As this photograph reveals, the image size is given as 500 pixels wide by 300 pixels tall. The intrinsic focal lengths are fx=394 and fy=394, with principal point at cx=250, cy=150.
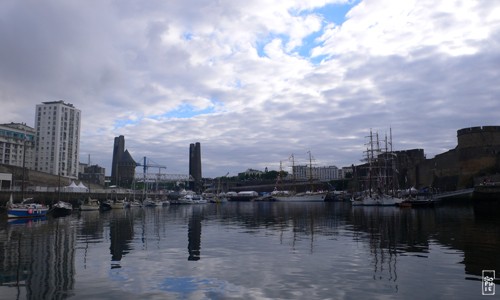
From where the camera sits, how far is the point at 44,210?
1981 inches

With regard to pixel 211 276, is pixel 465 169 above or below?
above

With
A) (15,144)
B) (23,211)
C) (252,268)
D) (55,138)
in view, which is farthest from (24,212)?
(55,138)

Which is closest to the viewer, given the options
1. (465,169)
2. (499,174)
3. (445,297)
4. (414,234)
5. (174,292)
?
(445,297)

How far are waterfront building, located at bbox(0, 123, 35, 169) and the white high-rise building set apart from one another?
4.09 metres

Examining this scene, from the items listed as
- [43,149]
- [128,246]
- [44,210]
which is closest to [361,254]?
[128,246]

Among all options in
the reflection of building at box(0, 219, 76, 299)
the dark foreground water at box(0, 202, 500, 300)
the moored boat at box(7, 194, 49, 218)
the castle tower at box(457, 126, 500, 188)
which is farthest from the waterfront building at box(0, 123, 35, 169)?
the dark foreground water at box(0, 202, 500, 300)

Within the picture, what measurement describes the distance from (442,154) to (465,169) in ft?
40.1

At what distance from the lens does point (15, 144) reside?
468ft

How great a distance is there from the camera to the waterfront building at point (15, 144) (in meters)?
138

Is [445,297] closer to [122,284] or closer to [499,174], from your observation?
[122,284]

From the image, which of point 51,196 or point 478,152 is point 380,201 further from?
point 51,196

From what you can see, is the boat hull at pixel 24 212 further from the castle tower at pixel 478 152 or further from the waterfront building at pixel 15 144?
the waterfront building at pixel 15 144

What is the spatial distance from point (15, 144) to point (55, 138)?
17.9m

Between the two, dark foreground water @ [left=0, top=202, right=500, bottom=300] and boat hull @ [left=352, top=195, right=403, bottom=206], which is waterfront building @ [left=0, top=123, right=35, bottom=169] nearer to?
boat hull @ [left=352, top=195, right=403, bottom=206]
